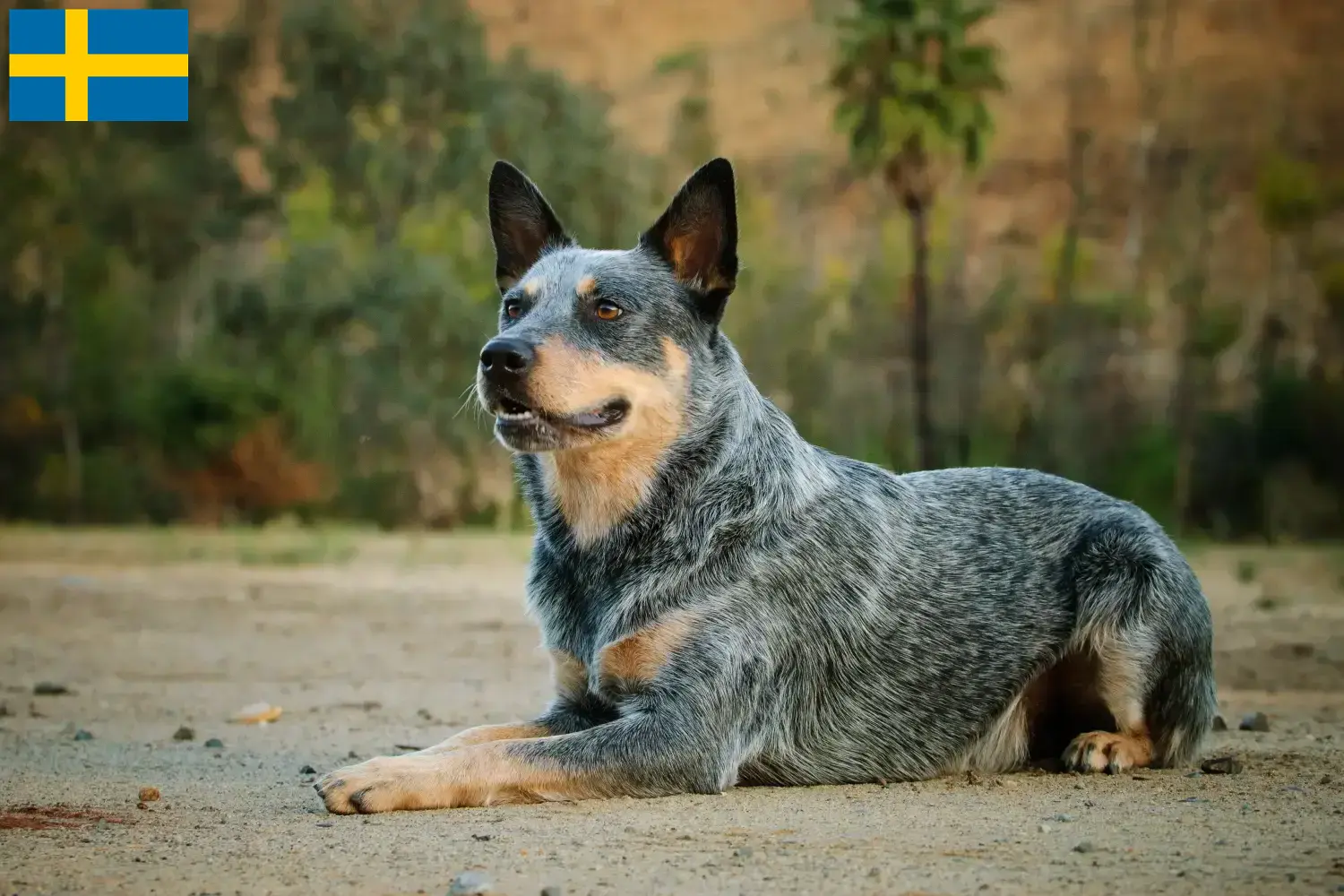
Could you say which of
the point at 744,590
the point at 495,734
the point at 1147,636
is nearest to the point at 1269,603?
the point at 1147,636

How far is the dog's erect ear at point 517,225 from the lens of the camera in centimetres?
721

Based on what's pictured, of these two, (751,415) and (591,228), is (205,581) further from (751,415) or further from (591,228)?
(591,228)

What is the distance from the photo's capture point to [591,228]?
4175 cm

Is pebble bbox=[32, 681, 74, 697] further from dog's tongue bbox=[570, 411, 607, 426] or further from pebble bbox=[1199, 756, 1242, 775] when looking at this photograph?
pebble bbox=[1199, 756, 1242, 775]

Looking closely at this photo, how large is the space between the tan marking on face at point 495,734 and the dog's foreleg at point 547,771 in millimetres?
347

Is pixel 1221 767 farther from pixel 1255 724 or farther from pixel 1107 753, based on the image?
pixel 1255 724

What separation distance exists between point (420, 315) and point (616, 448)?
32067 millimetres

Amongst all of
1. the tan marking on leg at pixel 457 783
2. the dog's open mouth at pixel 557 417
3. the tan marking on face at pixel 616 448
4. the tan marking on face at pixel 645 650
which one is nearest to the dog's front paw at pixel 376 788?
the tan marking on leg at pixel 457 783

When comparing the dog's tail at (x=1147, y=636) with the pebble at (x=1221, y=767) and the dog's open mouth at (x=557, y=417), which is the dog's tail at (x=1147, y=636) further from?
the dog's open mouth at (x=557, y=417)

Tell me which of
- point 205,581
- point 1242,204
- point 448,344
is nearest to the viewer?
point 205,581

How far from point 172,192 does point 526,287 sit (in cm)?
3497

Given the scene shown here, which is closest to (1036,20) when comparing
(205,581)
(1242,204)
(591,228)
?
(1242,204)

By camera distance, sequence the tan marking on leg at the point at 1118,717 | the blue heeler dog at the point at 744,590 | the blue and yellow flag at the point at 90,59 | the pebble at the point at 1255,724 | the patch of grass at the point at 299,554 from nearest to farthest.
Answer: the blue heeler dog at the point at 744,590
the tan marking on leg at the point at 1118,717
the pebble at the point at 1255,724
the patch of grass at the point at 299,554
the blue and yellow flag at the point at 90,59

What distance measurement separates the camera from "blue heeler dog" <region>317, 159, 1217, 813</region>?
20.1ft
